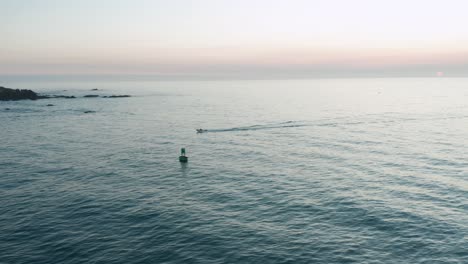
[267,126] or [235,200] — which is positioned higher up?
[267,126]

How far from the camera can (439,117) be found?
140m

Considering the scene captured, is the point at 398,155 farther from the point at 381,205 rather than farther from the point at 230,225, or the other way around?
the point at 230,225

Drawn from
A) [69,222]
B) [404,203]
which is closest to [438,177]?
[404,203]

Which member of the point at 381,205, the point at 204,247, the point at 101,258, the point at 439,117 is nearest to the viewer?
the point at 101,258

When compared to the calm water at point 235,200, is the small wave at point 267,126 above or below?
above

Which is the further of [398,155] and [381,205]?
[398,155]

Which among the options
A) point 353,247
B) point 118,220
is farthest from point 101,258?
point 353,247

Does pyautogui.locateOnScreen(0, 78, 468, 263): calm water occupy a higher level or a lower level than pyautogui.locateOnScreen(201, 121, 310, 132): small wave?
lower

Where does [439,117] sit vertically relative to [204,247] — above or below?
above

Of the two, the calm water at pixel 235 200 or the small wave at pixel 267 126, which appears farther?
the small wave at pixel 267 126

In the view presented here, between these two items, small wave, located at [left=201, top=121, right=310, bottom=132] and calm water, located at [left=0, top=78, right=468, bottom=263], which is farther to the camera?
small wave, located at [left=201, top=121, right=310, bottom=132]

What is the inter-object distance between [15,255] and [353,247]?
32.7m

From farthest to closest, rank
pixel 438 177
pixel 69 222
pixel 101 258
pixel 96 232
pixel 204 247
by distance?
pixel 438 177
pixel 69 222
pixel 96 232
pixel 204 247
pixel 101 258

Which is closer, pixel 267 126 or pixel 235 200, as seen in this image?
pixel 235 200
